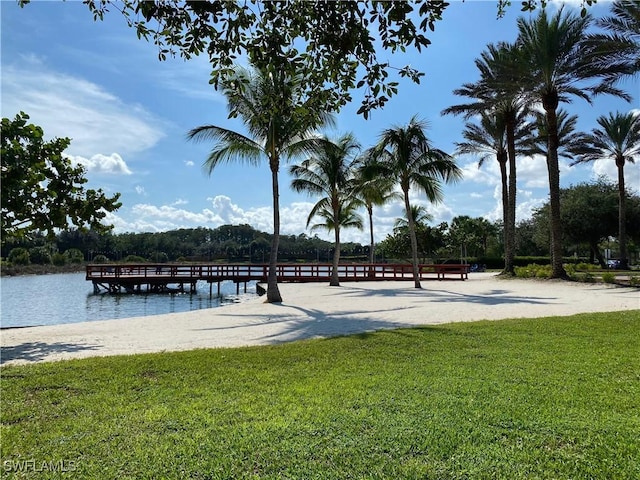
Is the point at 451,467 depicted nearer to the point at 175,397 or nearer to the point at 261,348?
the point at 175,397

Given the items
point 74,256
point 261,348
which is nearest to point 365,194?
point 261,348

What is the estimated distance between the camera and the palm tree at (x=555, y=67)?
67.3 ft

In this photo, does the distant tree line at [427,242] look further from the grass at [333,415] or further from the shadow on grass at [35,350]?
the grass at [333,415]

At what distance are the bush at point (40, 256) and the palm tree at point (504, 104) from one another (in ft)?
247

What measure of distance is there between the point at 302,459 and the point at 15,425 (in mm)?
2360

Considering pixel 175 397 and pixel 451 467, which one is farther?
pixel 175 397

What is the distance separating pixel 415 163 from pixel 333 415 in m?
20.1

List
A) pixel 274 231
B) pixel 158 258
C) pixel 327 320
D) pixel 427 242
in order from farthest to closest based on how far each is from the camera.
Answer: pixel 158 258, pixel 427 242, pixel 274 231, pixel 327 320

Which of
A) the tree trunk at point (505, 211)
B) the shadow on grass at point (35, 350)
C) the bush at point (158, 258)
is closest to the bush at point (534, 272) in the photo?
the tree trunk at point (505, 211)

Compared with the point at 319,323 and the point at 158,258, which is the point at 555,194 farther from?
the point at 158,258

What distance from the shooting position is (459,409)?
391cm

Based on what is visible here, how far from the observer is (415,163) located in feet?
74.5

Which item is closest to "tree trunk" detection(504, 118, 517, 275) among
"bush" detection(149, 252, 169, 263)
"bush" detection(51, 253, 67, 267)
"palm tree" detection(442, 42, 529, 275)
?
"palm tree" detection(442, 42, 529, 275)

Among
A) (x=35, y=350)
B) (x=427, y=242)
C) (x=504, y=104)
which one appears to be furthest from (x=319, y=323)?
(x=427, y=242)
